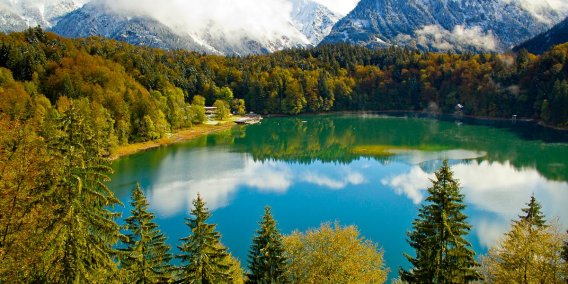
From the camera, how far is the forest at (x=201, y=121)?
14.8 m

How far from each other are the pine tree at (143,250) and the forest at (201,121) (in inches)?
2.8

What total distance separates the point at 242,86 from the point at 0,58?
7249 centimetres

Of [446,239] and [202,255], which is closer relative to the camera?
[202,255]

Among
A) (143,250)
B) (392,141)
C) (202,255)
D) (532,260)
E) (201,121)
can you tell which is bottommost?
(143,250)

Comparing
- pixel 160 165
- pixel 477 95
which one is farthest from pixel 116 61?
pixel 477 95

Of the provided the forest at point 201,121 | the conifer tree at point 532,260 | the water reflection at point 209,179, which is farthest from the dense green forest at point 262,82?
the conifer tree at point 532,260

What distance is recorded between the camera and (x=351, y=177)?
60656 millimetres

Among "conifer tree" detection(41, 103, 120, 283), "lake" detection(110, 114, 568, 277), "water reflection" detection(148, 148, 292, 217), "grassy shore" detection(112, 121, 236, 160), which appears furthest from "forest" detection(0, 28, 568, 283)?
"lake" detection(110, 114, 568, 277)

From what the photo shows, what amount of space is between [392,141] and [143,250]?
72614 mm

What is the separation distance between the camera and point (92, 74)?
87.2 m

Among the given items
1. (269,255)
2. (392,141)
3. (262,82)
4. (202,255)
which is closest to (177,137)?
(392,141)

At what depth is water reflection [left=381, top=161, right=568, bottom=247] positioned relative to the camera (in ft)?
133

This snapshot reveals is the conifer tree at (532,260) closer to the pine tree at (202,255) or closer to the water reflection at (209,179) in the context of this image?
the pine tree at (202,255)

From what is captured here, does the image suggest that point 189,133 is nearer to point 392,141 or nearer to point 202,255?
point 392,141
